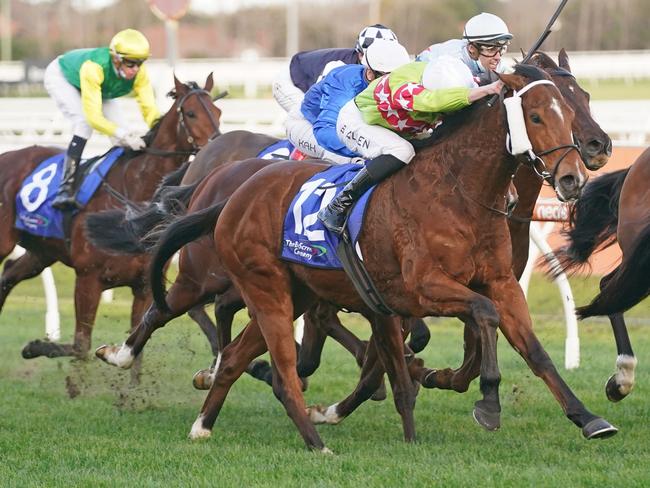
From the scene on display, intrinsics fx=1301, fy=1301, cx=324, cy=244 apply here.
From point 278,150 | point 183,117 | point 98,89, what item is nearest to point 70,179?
point 98,89

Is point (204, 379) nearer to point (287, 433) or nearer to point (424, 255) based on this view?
point (287, 433)

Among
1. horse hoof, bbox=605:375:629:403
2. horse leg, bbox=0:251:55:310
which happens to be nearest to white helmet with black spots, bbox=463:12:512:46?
horse hoof, bbox=605:375:629:403

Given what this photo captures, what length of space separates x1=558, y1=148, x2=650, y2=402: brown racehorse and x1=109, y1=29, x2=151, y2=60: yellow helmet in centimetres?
296

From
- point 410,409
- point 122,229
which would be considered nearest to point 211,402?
point 410,409

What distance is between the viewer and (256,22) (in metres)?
63.2

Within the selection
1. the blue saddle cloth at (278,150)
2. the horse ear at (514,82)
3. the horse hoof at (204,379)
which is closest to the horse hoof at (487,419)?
the horse ear at (514,82)

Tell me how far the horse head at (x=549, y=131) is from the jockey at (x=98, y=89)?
398cm

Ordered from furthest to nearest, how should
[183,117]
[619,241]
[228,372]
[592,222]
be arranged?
[183,117] < [592,222] < [619,241] < [228,372]

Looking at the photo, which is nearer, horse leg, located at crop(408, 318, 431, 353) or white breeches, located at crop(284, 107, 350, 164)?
white breeches, located at crop(284, 107, 350, 164)

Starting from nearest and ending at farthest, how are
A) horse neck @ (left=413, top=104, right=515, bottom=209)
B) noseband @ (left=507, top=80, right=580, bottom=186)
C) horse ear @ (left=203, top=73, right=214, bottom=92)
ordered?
noseband @ (left=507, top=80, right=580, bottom=186)
horse neck @ (left=413, top=104, right=515, bottom=209)
horse ear @ (left=203, top=73, right=214, bottom=92)

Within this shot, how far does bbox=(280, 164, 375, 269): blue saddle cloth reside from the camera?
18.0 ft

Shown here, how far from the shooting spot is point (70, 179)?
8.44 metres

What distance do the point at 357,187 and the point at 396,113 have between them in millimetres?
353

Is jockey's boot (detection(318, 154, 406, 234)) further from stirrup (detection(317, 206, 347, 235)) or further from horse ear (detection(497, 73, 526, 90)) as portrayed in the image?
horse ear (detection(497, 73, 526, 90))
